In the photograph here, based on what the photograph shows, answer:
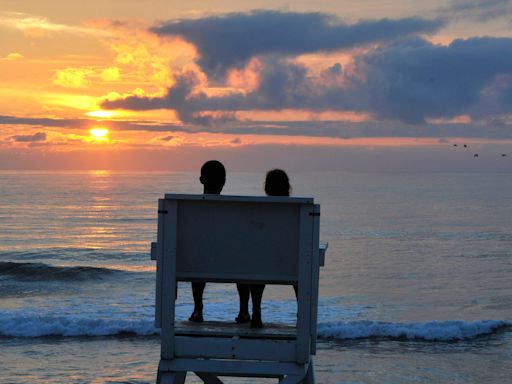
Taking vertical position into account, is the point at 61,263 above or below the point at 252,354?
below

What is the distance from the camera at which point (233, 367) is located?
5.84 m

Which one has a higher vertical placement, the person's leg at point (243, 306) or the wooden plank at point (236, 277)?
the wooden plank at point (236, 277)

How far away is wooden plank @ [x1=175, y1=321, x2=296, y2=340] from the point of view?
5.88 m

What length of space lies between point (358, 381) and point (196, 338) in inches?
252

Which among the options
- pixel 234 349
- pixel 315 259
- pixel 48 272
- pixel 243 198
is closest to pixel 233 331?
pixel 234 349

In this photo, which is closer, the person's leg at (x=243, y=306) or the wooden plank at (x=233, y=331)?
the wooden plank at (x=233, y=331)

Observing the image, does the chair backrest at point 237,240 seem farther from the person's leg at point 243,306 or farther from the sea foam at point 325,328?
the sea foam at point 325,328

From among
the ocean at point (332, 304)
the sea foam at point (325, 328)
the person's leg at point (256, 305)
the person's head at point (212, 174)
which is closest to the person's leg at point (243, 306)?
the person's leg at point (256, 305)

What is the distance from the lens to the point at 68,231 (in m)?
44.1

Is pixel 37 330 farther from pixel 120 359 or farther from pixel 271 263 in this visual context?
pixel 271 263

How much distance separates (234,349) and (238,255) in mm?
688

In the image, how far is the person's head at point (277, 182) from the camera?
6.80 meters

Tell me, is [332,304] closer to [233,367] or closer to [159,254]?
[233,367]

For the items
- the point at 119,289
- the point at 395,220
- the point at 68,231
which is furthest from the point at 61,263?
the point at 395,220
